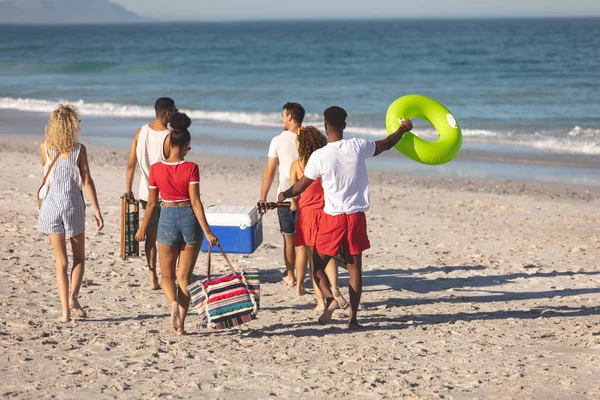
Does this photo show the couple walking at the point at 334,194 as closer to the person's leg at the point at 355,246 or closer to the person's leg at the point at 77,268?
the person's leg at the point at 355,246

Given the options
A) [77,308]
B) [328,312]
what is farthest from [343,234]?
[77,308]

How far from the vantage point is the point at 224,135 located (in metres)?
18.0

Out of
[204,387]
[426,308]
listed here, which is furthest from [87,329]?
[426,308]

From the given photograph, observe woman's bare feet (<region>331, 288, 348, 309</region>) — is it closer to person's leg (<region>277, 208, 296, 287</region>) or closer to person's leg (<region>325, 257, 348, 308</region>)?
person's leg (<region>325, 257, 348, 308</region>)

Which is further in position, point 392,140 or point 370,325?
point 370,325

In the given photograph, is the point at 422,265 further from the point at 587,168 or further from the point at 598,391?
the point at 587,168

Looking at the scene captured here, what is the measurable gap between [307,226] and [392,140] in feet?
2.72

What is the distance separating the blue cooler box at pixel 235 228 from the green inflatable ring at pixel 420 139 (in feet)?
4.05

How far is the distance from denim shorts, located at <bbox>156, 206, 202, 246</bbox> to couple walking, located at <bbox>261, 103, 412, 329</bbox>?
0.69 meters

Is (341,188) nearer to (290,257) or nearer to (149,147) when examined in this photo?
(290,257)

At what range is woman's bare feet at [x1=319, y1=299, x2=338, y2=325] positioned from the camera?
5.61m

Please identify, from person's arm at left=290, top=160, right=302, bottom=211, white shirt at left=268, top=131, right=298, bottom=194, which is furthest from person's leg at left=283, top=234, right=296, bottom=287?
person's arm at left=290, top=160, right=302, bottom=211

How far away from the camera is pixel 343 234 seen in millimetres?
5348

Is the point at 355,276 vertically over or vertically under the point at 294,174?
under
